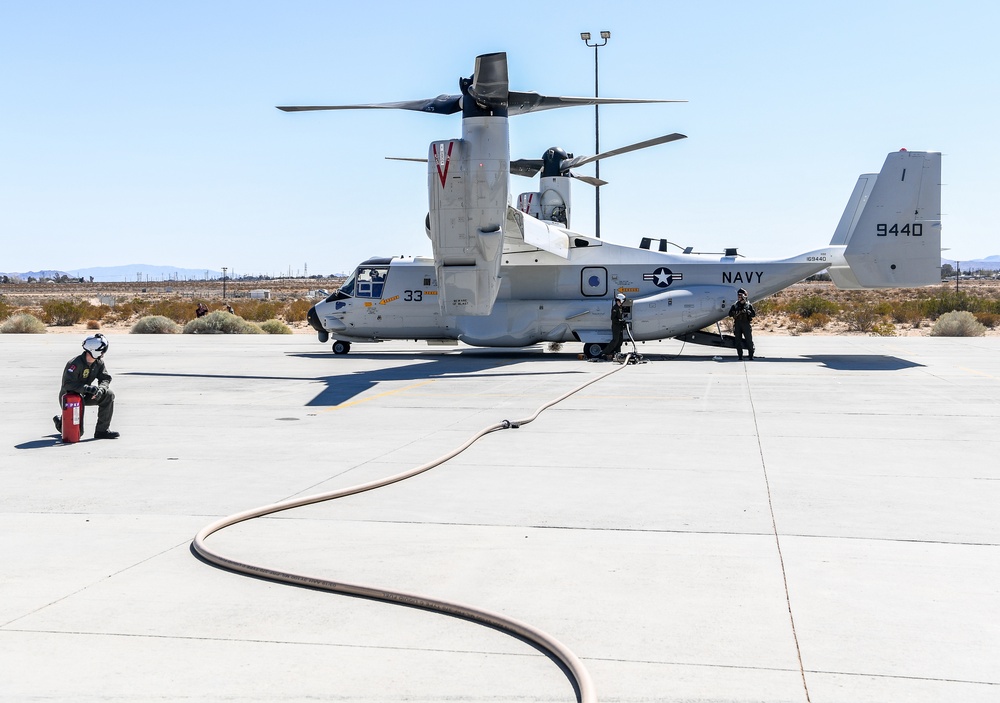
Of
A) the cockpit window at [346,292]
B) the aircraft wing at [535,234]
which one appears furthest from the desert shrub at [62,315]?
the aircraft wing at [535,234]

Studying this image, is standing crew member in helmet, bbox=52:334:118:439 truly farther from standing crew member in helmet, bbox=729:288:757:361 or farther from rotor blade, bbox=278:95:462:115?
standing crew member in helmet, bbox=729:288:757:361

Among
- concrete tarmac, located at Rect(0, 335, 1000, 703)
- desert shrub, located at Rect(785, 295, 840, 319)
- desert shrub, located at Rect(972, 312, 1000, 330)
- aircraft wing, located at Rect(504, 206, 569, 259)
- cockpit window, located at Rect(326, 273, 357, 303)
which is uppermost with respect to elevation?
aircraft wing, located at Rect(504, 206, 569, 259)

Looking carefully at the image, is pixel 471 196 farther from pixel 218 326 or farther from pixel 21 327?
pixel 21 327

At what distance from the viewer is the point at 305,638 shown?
4.56 m

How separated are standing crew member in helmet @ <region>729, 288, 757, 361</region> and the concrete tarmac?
8971 mm

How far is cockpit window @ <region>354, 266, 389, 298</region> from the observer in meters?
24.8

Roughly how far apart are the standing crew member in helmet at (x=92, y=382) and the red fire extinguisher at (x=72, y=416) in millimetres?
92

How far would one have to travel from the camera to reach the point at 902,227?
22391 mm

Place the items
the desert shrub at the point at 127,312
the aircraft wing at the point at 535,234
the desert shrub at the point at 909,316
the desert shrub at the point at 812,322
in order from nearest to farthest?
the aircraft wing at the point at 535,234 → the desert shrub at the point at 812,322 → the desert shrub at the point at 909,316 → the desert shrub at the point at 127,312

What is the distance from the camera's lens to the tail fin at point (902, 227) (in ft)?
72.6

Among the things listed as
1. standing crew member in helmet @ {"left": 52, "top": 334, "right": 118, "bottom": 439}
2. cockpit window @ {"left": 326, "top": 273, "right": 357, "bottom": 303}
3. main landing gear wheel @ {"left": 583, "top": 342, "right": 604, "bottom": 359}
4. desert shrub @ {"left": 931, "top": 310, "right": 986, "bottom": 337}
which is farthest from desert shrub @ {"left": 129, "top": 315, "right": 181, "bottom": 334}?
desert shrub @ {"left": 931, "top": 310, "right": 986, "bottom": 337}

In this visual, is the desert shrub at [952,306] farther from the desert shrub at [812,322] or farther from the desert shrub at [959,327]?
the desert shrub at [959,327]

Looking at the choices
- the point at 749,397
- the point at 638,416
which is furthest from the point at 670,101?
the point at 638,416

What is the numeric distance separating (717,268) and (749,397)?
9167 mm
